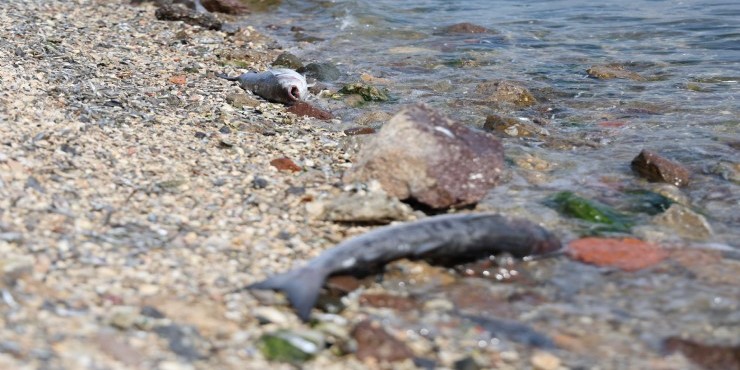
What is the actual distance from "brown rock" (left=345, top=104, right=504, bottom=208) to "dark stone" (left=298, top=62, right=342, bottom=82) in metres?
3.94

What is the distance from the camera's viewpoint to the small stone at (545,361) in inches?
146

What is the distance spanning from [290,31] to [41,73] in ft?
18.3

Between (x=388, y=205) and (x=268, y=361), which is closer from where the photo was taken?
(x=268, y=361)

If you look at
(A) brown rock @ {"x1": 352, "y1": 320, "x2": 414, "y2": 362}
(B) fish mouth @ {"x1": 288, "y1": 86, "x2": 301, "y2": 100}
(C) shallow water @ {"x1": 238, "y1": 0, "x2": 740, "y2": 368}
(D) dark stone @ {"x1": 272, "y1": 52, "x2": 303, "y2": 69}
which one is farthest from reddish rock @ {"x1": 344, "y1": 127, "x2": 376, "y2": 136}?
(A) brown rock @ {"x1": 352, "y1": 320, "x2": 414, "y2": 362}

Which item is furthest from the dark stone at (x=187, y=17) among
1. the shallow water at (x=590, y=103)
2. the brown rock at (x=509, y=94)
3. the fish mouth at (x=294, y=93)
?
the brown rock at (x=509, y=94)

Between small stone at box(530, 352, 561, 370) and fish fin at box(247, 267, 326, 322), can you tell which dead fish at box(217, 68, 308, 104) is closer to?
fish fin at box(247, 267, 326, 322)

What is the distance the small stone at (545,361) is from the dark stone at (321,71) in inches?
238

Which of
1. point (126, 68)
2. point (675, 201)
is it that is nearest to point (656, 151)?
point (675, 201)

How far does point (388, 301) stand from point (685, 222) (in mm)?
2197

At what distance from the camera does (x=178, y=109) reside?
24.2 ft

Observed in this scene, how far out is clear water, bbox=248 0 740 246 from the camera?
661 cm

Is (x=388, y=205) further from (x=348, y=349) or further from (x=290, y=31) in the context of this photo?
(x=290, y=31)

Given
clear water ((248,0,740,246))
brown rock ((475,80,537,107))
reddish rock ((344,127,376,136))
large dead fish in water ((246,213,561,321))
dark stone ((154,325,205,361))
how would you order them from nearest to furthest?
dark stone ((154,325,205,361)) → large dead fish in water ((246,213,561,321)) → clear water ((248,0,740,246)) → reddish rock ((344,127,376,136)) → brown rock ((475,80,537,107))

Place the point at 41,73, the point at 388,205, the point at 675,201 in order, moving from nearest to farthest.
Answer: the point at 388,205, the point at 675,201, the point at 41,73
